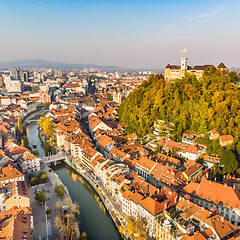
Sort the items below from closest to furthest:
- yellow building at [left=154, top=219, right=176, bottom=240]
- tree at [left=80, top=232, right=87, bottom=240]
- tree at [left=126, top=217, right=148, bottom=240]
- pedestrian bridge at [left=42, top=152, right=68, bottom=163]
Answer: yellow building at [left=154, top=219, right=176, bottom=240] → tree at [left=126, top=217, right=148, bottom=240] → tree at [left=80, top=232, right=87, bottom=240] → pedestrian bridge at [left=42, top=152, right=68, bottom=163]

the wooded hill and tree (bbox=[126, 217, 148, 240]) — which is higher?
the wooded hill

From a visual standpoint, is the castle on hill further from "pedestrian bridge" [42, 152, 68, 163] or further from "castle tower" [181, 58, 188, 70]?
"pedestrian bridge" [42, 152, 68, 163]

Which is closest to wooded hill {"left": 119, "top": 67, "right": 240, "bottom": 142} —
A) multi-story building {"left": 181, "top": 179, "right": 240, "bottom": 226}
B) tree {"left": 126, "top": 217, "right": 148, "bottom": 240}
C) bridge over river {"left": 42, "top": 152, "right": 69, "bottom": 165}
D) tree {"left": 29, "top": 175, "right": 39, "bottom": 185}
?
multi-story building {"left": 181, "top": 179, "right": 240, "bottom": 226}

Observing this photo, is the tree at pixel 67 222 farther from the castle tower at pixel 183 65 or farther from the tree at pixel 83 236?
the castle tower at pixel 183 65

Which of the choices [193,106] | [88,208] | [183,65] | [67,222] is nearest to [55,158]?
[88,208]

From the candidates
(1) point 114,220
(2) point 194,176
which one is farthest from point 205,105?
(1) point 114,220

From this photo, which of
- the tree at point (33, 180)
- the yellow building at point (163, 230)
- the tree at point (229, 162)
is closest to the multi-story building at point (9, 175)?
the tree at point (33, 180)

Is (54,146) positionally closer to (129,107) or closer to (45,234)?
(129,107)
